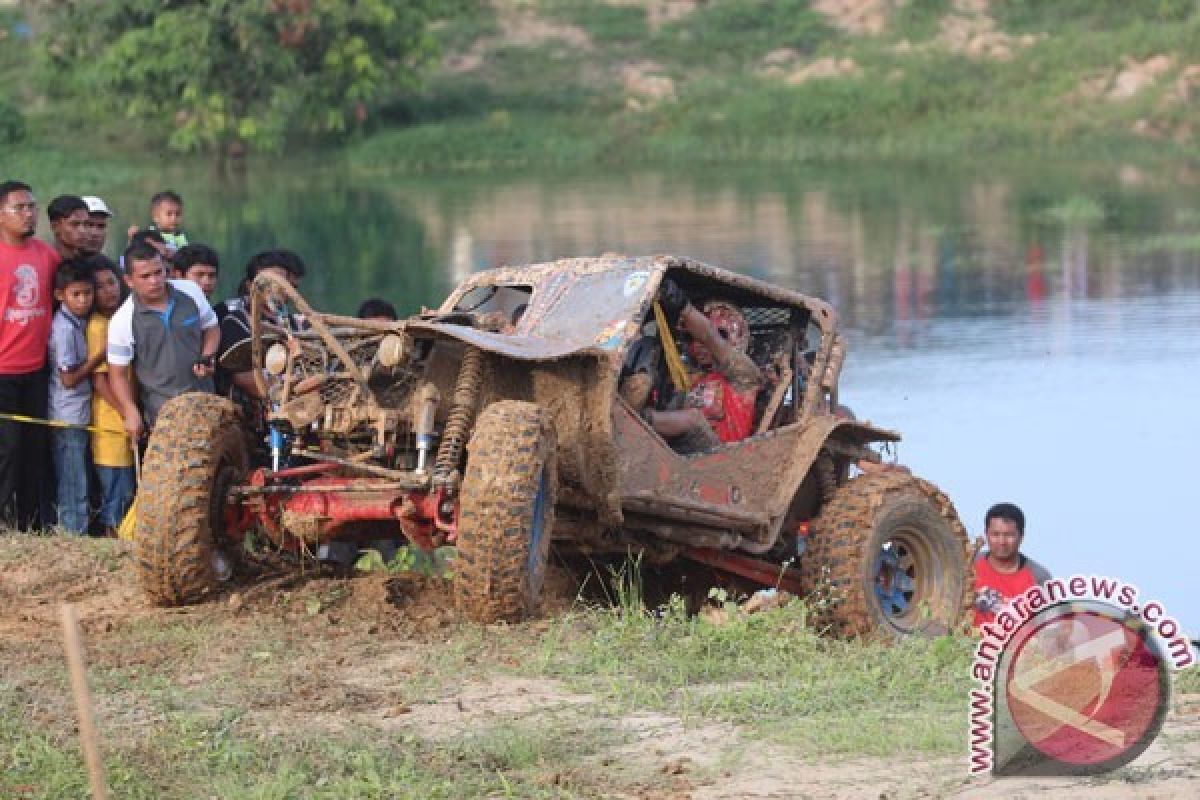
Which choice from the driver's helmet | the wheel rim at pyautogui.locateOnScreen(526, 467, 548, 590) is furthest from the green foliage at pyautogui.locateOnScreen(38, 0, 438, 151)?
the wheel rim at pyautogui.locateOnScreen(526, 467, 548, 590)

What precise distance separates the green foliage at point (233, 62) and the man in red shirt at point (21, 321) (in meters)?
35.3

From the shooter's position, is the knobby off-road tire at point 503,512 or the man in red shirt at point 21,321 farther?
the man in red shirt at point 21,321

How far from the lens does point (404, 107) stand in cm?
5112

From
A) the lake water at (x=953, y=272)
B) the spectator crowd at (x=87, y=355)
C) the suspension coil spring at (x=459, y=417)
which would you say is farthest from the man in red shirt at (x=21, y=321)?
the lake water at (x=953, y=272)

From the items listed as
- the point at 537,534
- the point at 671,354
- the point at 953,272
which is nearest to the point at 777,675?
the point at 537,534

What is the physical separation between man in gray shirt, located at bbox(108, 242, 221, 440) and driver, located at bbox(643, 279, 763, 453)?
7.88 feet

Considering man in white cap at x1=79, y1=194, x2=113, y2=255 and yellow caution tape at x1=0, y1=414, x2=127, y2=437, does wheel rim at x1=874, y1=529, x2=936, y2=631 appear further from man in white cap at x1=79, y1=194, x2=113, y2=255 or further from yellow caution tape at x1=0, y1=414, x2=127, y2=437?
man in white cap at x1=79, y1=194, x2=113, y2=255

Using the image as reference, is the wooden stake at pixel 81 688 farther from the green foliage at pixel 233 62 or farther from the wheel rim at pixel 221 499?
the green foliage at pixel 233 62

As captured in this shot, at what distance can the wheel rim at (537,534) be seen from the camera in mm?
8641

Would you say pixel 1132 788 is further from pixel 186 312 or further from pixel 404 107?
pixel 404 107

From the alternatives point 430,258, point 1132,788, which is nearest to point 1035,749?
point 1132,788

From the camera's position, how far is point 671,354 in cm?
1015

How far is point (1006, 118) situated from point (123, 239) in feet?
67.0

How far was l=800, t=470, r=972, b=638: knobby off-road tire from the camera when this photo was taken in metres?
→ 10.1
